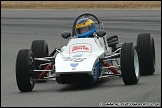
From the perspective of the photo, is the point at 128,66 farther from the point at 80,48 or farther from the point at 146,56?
the point at 146,56

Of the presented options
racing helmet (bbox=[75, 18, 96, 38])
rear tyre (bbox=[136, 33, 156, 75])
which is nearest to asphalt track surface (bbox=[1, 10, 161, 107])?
rear tyre (bbox=[136, 33, 156, 75])

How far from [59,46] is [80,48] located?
849cm

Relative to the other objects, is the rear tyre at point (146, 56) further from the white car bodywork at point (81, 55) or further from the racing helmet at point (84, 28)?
the racing helmet at point (84, 28)

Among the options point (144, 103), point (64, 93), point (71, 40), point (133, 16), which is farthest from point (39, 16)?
point (144, 103)

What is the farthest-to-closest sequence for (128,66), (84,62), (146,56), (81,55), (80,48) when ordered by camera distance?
(146,56)
(80,48)
(81,55)
(128,66)
(84,62)

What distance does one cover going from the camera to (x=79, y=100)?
428 inches

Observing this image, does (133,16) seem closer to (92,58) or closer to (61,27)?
(61,27)

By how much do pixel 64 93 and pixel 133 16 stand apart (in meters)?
22.0

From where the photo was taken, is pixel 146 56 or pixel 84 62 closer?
pixel 84 62

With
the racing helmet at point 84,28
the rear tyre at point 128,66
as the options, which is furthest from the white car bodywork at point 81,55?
the rear tyre at point 128,66

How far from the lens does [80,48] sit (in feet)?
44.9

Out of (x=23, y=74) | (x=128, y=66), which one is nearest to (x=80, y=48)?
(x=128, y=66)

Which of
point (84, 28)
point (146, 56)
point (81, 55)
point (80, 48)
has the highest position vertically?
point (84, 28)

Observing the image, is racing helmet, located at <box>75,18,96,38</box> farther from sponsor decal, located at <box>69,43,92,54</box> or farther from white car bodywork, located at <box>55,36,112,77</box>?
sponsor decal, located at <box>69,43,92,54</box>
